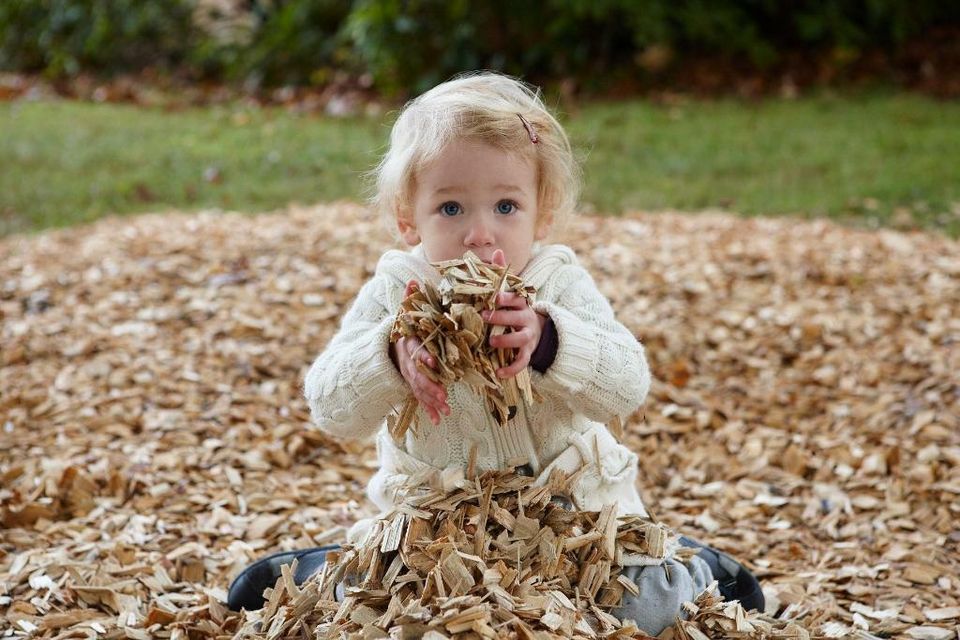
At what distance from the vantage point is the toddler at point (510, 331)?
2.44m

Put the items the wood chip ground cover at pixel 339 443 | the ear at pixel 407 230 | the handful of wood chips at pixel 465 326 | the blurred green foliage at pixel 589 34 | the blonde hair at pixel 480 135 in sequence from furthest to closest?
the blurred green foliage at pixel 589 34
the wood chip ground cover at pixel 339 443
the ear at pixel 407 230
the blonde hair at pixel 480 135
the handful of wood chips at pixel 465 326

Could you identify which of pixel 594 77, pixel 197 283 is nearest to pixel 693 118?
pixel 594 77

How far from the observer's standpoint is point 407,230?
2756 millimetres

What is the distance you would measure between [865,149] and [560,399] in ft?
20.0

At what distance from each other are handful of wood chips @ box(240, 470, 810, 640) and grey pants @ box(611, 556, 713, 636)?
3 centimetres

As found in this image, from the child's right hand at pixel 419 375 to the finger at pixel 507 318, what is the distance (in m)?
0.15

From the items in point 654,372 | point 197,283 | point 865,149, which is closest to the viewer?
point 654,372

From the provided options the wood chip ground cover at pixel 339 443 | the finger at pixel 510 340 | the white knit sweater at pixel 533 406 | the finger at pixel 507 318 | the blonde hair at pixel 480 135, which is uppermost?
the blonde hair at pixel 480 135

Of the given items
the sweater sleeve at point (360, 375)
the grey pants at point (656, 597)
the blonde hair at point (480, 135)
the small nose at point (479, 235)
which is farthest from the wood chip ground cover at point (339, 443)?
the blonde hair at point (480, 135)

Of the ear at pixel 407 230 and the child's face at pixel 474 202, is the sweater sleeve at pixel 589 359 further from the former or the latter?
the ear at pixel 407 230

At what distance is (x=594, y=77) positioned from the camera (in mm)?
9938

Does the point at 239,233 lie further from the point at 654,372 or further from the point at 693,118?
the point at 693,118

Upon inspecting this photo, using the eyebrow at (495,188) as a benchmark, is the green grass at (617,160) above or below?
below

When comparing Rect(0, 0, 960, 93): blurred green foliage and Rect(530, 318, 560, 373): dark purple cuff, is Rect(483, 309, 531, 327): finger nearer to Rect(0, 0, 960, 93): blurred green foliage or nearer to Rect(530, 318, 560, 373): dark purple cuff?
Rect(530, 318, 560, 373): dark purple cuff
